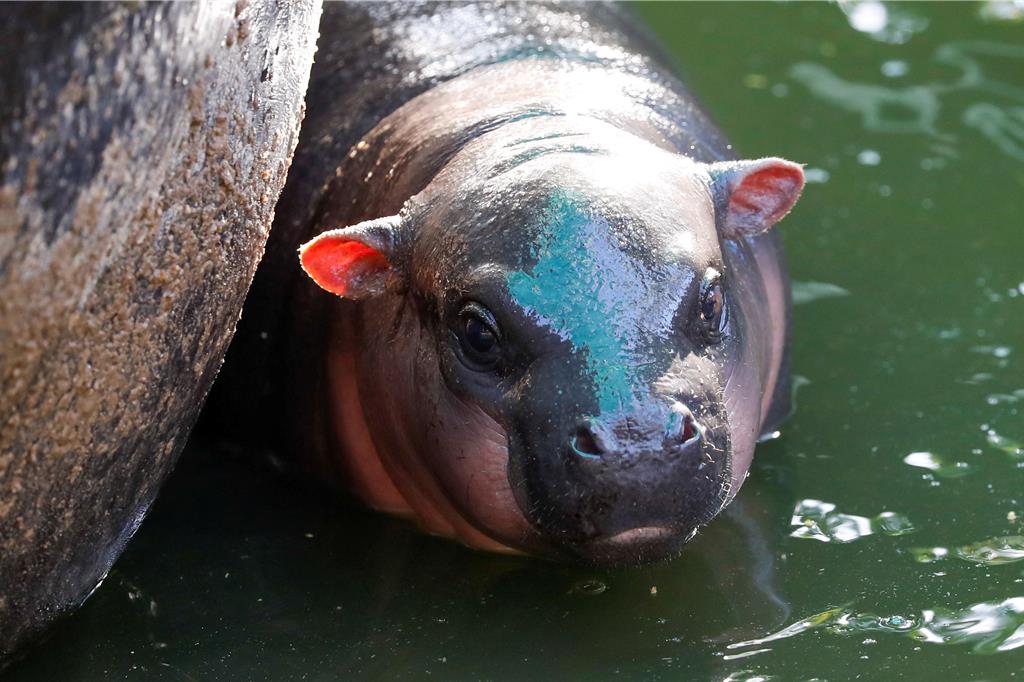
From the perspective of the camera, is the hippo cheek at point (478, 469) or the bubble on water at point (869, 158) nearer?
the hippo cheek at point (478, 469)

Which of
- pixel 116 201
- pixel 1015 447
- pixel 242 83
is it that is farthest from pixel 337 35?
pixel 1015 447

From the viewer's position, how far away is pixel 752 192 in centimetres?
578

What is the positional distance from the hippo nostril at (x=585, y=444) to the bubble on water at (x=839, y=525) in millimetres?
1321

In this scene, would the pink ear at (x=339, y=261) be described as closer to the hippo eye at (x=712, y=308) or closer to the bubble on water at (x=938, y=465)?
the hippo eye at (x=712, y=308)

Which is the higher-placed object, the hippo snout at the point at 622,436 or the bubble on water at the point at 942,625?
the hippo snout at the point at 622,436

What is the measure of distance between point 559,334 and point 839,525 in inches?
60.2

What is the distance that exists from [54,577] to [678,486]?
2038 millimetres

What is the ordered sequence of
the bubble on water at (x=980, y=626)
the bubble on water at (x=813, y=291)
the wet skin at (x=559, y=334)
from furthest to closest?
the bubble on water at (x=813, y=291) → the bubble on water at (x=980, y=626) → the wet skin at (x=559, y=334)

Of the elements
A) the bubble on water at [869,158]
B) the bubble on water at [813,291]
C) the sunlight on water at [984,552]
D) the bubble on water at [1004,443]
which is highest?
the bubble on water at [869,158]

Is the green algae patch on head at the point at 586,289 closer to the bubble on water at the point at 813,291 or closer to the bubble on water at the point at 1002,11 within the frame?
the bubble on water at the point at 813,291

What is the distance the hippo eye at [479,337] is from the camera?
5.13 metres

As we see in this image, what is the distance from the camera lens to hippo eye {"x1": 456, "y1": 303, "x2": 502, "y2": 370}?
16.8 feet

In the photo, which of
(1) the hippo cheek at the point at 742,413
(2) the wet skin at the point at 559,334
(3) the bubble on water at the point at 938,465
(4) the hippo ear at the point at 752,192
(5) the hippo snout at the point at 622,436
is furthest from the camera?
(3) the bubble on water at the point at 938,465

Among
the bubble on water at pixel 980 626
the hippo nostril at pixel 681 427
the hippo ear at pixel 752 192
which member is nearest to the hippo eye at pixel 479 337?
the hippo nostril at pixel 681 427
